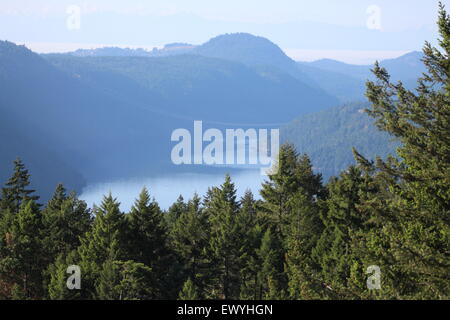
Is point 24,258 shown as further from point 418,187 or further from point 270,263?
point 418,187

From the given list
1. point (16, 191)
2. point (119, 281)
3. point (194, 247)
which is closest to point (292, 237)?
point (194, 247)

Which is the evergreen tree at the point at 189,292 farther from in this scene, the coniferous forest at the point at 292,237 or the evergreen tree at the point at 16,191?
the evergreen tree at the point at 16,191

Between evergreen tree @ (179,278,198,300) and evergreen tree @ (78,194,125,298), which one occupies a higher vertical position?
evergreen tree @ (78,194,125,298)

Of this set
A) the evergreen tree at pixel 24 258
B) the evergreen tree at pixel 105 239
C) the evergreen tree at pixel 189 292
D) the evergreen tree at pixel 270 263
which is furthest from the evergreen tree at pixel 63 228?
the evergreen tree at pixel 270 263

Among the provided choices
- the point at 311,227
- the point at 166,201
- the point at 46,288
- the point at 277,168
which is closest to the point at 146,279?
the point at 46,288

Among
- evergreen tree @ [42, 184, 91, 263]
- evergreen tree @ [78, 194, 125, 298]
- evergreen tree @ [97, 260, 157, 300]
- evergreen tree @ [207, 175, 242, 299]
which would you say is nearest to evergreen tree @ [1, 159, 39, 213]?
evergreen tree @ [42, 184, 91, 263]

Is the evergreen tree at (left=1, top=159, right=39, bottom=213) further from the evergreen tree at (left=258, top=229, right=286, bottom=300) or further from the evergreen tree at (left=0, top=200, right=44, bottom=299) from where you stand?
the evergreen tree at (left=258, top=229, right=286, bottom=300)

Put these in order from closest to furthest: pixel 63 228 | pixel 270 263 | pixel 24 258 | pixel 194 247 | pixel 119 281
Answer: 1. pixel 119 281
2. pixel 24 258
3. pixel 270 263
4. pixel 194 247
5. pixel 63 228
